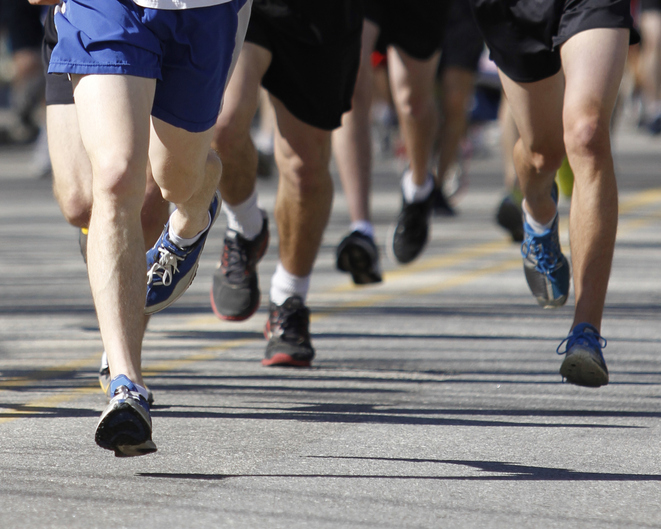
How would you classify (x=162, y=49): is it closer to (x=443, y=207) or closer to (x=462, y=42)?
(x=462, y=42)

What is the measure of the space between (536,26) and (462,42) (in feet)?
15.6

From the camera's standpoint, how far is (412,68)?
687cm

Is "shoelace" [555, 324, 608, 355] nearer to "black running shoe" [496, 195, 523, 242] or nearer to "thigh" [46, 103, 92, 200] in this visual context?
"thigh" [46, 103, 92, 200]

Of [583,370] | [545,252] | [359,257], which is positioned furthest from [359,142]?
[583,370]

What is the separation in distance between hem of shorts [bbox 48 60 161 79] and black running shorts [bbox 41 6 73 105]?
0.48 metres

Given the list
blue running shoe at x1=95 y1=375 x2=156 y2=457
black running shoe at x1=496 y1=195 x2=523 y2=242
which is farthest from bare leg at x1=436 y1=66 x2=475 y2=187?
blue running shoe at x1=95 y1=375 x2=156 y2=457

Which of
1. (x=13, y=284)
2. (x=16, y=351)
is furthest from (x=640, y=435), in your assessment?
(x=13, y=284)

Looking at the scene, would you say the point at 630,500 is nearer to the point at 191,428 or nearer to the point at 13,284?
the point at 191,428

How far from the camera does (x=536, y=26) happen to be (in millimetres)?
4395

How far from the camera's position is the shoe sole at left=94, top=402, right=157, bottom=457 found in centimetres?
306

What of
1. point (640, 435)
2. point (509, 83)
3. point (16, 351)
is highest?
point (509, 83)

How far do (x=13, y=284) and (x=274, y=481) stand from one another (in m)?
3.89

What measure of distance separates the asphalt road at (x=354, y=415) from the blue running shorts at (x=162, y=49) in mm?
947

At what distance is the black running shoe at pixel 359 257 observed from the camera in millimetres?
6051
